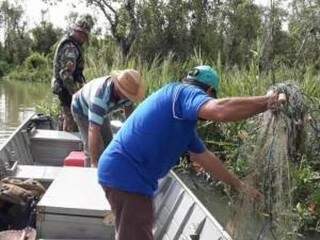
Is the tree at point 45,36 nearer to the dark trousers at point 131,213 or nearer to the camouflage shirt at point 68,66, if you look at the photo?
the camouflage shirt at point 68,66

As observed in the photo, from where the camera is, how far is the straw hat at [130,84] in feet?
14.1

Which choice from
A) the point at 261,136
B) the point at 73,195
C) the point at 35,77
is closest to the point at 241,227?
the point at 261,136

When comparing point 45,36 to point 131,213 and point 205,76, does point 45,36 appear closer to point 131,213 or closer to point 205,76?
point 131,213

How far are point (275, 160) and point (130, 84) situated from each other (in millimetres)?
1749

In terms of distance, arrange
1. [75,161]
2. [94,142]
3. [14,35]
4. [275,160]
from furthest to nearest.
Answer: [14,35] → [75,161] → [94,142] → [275,160]

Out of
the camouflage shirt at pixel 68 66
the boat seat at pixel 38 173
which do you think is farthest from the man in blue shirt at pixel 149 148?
the camouflage shirt at pixel 68 66

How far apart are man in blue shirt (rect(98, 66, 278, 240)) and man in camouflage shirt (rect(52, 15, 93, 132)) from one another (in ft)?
12.3

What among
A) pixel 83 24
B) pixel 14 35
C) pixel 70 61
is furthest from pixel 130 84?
pixel 14 35

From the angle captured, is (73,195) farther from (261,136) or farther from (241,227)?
(261,136)

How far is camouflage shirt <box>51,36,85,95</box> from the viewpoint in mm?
6805

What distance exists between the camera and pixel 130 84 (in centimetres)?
433

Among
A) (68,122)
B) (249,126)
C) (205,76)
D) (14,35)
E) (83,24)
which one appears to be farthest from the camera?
(14,35)

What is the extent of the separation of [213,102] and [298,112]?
1.38ft

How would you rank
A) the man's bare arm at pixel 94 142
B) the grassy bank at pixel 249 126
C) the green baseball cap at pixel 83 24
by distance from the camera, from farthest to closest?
the green baseball cap at pixel 83 24 → the grassy bank at pixel 249 126 → the man's bare arm at pixel 94 142
